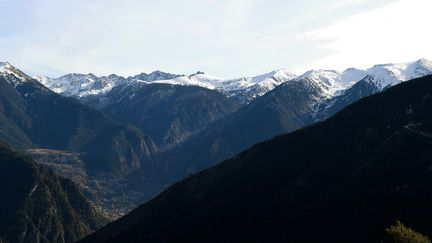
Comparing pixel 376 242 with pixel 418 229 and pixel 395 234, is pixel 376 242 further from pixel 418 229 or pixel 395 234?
pixel 395 234

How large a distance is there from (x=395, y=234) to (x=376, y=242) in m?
69.6

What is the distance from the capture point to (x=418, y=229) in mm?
196875

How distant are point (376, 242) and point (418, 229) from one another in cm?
1402

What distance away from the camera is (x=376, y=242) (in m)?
199

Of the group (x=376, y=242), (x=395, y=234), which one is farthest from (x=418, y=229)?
(x=395, y=234)

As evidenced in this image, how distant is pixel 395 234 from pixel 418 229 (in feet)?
230

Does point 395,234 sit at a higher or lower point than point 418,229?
higher

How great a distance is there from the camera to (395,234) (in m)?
133

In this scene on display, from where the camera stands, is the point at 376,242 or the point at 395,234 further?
the point at 376,242

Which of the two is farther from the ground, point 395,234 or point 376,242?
point 395,234

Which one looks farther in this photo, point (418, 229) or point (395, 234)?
point (418, 229)
